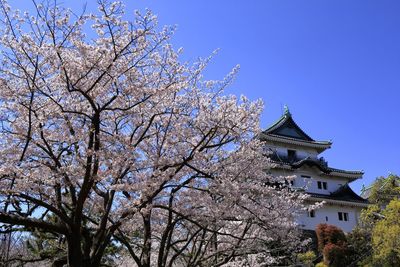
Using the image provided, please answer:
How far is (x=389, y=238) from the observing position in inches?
846

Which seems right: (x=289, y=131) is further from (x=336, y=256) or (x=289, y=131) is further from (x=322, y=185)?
(x=336, y=256)

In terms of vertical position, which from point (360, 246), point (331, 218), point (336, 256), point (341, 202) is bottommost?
point (336, 256)

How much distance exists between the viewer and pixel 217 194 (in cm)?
912

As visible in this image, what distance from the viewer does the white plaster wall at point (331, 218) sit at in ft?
107

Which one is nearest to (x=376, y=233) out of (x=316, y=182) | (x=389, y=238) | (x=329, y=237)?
(x=389, y=238)

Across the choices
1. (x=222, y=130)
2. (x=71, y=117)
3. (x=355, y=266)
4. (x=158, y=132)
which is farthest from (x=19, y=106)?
(x=355, y=266)

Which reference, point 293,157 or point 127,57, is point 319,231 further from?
point 127,57

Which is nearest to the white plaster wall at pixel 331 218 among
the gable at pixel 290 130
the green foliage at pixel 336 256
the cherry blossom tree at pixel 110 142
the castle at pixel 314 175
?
the castle at pixel 314 175

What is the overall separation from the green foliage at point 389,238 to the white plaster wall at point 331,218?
9.51 meters

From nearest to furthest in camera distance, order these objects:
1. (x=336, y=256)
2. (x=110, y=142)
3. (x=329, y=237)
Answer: (x=110, y=142) < (x=336, y=256) < (x=329, y=237)

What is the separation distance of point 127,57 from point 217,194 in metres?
3.41

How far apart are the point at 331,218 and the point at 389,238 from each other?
12136mm

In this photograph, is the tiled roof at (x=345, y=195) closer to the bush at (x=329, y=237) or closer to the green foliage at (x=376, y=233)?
the green foliage at (x=376, y=233)

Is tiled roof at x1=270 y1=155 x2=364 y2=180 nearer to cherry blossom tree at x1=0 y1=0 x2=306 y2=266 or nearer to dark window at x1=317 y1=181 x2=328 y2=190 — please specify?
dark window at x1=317 y1=181 x2=328 y2=190
